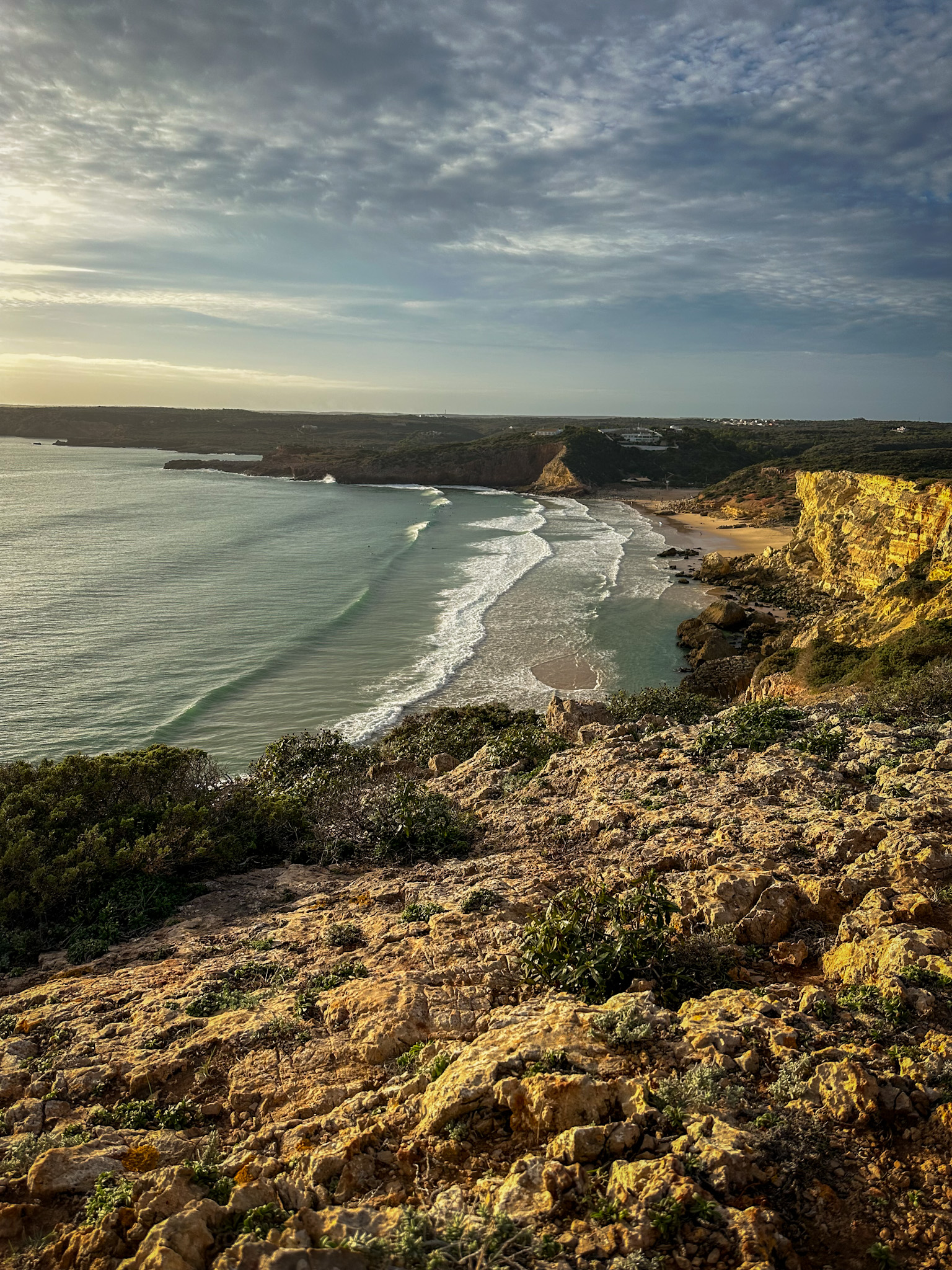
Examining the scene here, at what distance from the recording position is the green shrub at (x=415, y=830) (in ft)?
32.8

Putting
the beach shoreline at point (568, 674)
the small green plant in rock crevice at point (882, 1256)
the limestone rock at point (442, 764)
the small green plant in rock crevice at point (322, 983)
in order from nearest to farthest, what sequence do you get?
the small green plant in rock crevice at point (882, 1256) → the small green plant in rock crevice at point (322, 983) → the limestone rock at point (442, 764) → the beach shoreline at point (568, 674)

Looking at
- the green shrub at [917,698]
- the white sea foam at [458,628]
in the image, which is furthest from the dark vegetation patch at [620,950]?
the white sea foam at [458,628]

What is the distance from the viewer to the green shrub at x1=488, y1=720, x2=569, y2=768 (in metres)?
13.2

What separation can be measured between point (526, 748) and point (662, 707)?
187 inches

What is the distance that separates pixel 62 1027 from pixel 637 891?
206 inches

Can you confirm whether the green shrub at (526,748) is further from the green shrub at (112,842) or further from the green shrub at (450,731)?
the green shrub at (112,842)

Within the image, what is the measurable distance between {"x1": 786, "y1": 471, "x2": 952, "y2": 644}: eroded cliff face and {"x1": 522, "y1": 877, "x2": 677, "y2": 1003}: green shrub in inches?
678

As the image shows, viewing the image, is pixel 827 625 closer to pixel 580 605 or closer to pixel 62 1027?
pixel 580 605

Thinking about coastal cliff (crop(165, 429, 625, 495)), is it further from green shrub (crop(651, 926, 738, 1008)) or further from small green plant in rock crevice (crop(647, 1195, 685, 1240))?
small green plant in rock crevice (crop(647, 1195, 685, 1240))

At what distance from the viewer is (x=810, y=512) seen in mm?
42719

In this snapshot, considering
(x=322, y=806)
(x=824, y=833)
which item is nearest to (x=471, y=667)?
(x=322, y=806)

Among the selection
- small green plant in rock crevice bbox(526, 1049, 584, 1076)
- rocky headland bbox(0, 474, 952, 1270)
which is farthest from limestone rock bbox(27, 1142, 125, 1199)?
small green plant in rock crevice bbox(526, 1049, 584, 1076)

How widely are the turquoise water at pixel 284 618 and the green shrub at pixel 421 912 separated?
39.2ft

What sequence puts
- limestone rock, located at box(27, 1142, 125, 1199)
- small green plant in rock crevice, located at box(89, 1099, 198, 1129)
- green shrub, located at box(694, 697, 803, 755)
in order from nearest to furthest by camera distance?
limestone rock, located at box(27, 1142, 125, 1199) → small green plant in rock crevice, located at box(89, 1099, 198, 1129) → green shrub, located at box(694, 697, 803, 755)
